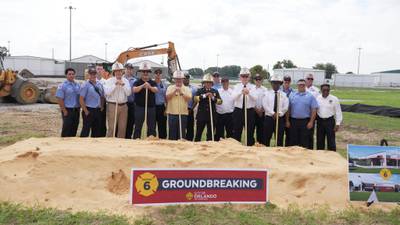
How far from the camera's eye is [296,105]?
9.01 meters

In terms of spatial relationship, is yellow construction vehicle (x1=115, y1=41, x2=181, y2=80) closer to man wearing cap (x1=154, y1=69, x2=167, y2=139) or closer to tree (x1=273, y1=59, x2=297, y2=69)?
man wearing cap (x1=154, y1=69, x2=167, y2=139)

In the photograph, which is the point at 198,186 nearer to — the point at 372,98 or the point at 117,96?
the point at 117,96

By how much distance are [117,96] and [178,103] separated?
1202 mm

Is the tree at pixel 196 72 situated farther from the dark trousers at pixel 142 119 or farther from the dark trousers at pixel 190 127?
the dark trousers at pixel 142 119

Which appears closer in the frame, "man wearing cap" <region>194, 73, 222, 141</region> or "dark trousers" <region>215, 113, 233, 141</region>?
"man wearing cap" <region>194, 73, 222, 141</region>

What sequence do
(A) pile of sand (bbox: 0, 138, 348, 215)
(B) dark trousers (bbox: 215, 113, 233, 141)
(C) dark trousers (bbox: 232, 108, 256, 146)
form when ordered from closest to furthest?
(A) pile of sand (bbox: 0, 138, 348, 215) < (C) dark trousers (bbox: 232, 108, 256, 146) < (B) dark trousers (bbox: 215, 113, 233, 141)

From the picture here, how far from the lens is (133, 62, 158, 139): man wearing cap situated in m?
9.02

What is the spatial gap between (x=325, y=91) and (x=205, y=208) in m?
4.24

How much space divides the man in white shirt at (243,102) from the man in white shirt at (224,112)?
178 mm

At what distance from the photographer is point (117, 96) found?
9055 mm

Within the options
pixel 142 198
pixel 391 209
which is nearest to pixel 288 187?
pixel 391 209

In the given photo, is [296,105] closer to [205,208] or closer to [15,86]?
[205,208]

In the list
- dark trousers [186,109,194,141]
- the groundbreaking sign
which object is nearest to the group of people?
dark trousers [186,109,194,141]

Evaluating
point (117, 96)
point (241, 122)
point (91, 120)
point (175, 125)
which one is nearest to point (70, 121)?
point (91, 120)
